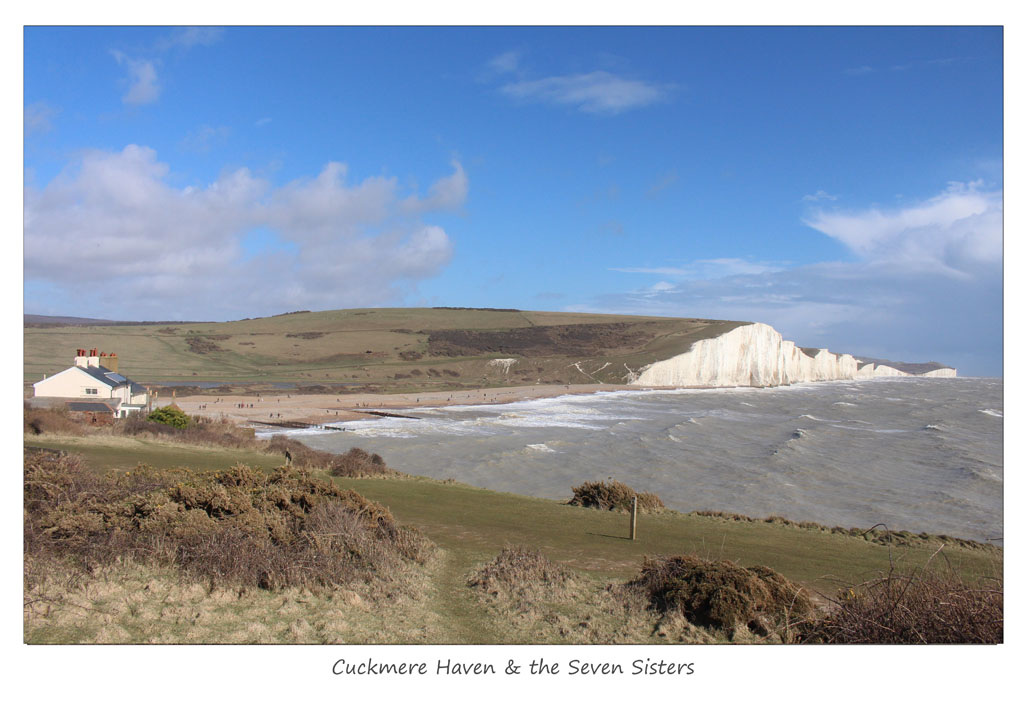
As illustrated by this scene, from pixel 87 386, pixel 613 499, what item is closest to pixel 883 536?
pixel 613 499

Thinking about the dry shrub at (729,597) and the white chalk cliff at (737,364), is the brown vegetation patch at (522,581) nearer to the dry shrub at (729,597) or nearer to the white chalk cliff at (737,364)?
the dry shrub at (729,597)

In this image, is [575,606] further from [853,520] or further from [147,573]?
[853,520]

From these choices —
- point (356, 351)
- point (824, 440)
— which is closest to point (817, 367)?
point (356, 351)

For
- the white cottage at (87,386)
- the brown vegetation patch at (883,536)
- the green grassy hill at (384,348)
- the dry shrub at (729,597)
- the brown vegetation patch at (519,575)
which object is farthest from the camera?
the green grassy hill at (384,348)

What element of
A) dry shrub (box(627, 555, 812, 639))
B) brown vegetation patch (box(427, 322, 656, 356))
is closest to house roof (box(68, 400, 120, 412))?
dry shrub (box(627, 555, 812, 639))

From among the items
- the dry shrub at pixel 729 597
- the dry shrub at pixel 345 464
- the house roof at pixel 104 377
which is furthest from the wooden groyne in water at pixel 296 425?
the dry shrub at pixel 729 597
